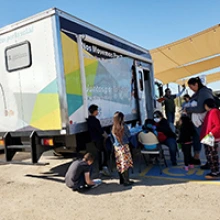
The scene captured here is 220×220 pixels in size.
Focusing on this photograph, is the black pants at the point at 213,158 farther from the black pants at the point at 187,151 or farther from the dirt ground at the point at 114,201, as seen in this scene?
the black pants at the point at 187,151

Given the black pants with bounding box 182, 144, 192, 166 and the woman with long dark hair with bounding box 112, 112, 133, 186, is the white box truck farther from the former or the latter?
the black pants with bounding box 182, 144, 192, 166

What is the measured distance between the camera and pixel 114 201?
369 cm

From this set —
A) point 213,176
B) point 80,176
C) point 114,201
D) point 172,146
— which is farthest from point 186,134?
point 80,176

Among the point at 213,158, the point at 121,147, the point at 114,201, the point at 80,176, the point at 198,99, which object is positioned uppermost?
the point at 198,99

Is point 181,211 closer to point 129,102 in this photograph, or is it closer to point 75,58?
point 75,58

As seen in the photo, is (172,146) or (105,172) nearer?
(105,172)

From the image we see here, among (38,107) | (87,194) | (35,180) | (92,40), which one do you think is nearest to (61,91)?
(38,107)

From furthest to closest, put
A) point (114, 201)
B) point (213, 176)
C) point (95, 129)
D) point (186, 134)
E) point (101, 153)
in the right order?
point (101, 153), point (186, 134), point (95, 129), point (213, 176), point (114, 201)

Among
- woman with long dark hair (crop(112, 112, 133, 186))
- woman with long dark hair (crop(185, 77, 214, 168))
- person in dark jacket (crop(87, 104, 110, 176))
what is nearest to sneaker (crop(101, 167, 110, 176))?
person in dark jacket (crop(87, 104, 110, 176))

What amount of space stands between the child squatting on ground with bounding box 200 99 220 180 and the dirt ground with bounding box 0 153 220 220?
0.39m

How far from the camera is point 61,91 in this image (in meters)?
4.19

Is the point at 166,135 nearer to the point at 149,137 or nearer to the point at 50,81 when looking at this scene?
the point at 149,137

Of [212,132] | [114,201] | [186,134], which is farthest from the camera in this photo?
[186,134]

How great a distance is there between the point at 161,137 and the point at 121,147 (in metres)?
1.23
